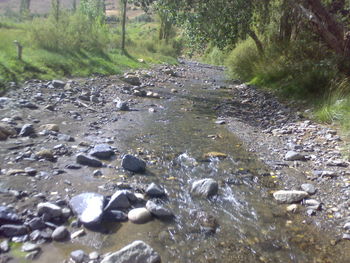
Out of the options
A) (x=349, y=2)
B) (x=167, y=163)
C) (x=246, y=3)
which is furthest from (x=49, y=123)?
(x=349, y=2)

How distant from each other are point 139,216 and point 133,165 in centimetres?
165

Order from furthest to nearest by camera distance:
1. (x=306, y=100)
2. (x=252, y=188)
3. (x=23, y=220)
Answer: (x=306, y=100)
(x=252, y=188)
(x=23, y=220)

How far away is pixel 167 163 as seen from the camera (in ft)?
20.4

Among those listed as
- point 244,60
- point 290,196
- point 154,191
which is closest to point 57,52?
point 244,60

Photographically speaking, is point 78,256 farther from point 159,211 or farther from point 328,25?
point 328,25

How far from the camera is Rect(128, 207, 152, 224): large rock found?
161 inches

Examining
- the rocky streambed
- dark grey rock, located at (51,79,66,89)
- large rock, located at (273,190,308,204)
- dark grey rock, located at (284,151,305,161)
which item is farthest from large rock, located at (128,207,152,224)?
dark grey rock, located at (51,79,66,89)

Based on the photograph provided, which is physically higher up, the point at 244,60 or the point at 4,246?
the point at 244,60

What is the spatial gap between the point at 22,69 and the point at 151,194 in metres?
9.83

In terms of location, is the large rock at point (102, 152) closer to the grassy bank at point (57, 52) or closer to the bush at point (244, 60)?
the grassy bank at point (57, 52)

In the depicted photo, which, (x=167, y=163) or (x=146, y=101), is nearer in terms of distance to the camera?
(x=167, y=163)

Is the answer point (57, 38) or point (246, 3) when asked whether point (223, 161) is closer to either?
point (246, 3)

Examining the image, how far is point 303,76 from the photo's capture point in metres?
11.3

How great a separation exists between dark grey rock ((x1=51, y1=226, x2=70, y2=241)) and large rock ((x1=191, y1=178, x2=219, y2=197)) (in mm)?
2082
